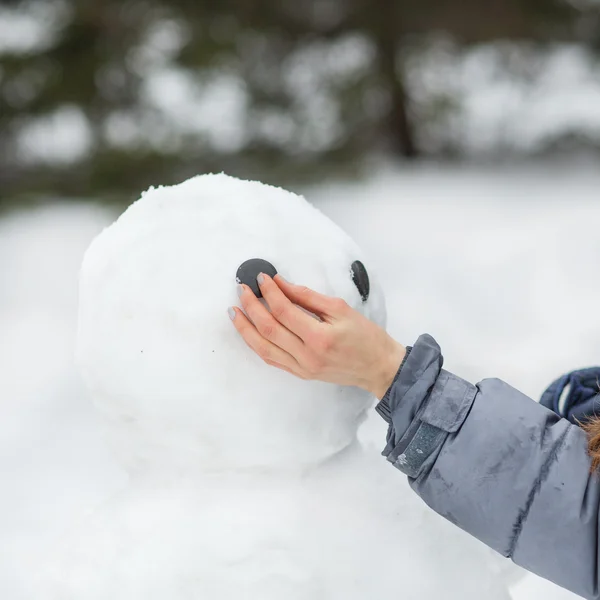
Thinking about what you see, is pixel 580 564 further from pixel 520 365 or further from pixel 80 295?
pixel 520 365

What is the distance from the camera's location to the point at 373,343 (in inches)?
31.0

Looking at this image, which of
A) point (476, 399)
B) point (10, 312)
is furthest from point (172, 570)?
point (10, 312)

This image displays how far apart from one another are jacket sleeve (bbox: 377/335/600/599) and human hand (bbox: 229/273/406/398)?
0.10 ft

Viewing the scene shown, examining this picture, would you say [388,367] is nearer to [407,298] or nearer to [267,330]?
[267,330]

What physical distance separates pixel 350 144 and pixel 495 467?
12.4 feet

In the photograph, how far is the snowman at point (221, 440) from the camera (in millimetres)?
845

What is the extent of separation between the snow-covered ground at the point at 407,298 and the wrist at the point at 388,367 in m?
0.72

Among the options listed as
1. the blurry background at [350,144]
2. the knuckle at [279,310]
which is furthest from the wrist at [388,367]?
the blurry background at [350,144]

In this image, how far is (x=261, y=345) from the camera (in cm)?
80

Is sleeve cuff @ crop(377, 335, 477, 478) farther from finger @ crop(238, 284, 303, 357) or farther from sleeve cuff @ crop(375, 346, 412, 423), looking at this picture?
finger @ crop(238, 284, 303, 357)

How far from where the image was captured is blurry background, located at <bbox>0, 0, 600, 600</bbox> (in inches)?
100

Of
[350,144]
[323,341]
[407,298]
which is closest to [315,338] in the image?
[323,341]

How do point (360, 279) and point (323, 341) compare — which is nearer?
point (323, 341)

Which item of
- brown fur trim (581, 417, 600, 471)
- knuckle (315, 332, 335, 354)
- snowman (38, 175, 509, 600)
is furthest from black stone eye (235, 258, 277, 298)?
brown fur trim (581, 417, 600, 471)
